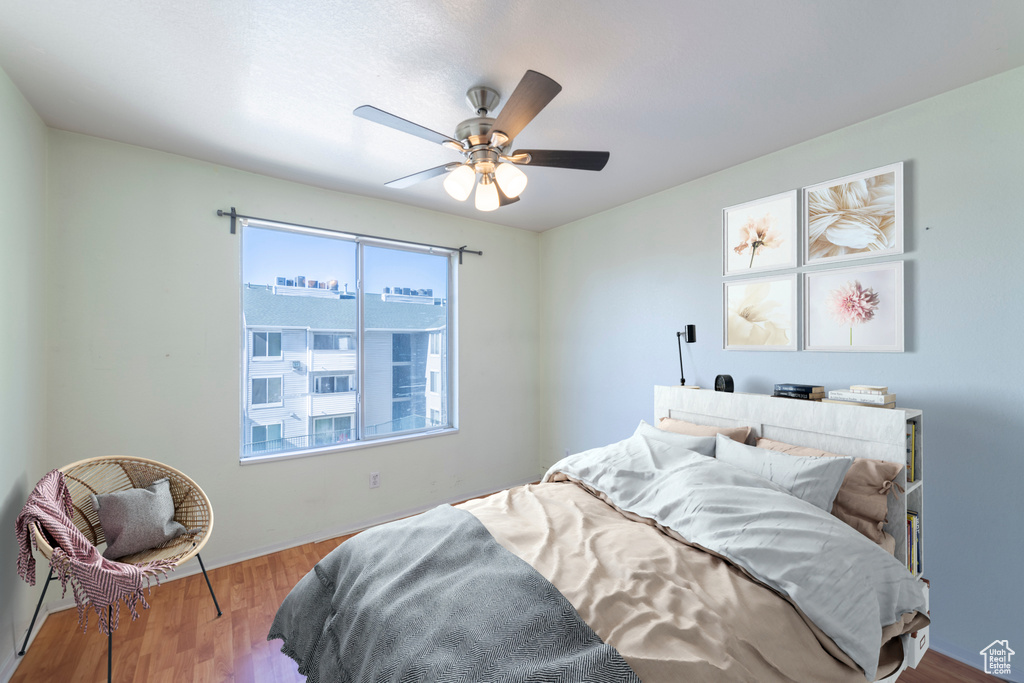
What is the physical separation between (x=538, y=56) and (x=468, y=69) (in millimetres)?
303

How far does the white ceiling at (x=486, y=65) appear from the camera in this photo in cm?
154

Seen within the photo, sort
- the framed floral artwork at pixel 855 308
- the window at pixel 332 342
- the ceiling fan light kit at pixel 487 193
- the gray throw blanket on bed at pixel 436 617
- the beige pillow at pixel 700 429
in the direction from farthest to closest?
the window at pixel 332 342 → the beige pillow at pixel 700 429 → the framed floral artwork at pixel 855 308 → the ceiling fan light kit at pixel 487 193 → the gray throw blanket on bed at pixel 436 617

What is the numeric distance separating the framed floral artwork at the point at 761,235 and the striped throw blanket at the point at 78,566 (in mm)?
3451

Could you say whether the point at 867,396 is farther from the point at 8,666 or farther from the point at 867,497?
the point at 8,666

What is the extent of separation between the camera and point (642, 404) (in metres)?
3.38

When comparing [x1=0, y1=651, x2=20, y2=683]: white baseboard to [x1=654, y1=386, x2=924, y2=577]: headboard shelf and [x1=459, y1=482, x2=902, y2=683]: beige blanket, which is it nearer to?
[x1=459, y1=482, x2=902, y2=683]: beige blanket

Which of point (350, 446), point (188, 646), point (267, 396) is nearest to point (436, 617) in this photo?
point (188, 646)

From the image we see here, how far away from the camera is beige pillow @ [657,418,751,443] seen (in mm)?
2316

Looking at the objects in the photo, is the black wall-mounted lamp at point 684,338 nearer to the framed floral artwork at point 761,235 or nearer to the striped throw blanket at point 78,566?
the framed floral artwork at point 761,235

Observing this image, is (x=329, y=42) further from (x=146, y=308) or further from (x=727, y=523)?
(x=727, y=523)

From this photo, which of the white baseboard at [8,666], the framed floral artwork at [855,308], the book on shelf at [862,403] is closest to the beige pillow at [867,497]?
the book on shelf at [862,403]

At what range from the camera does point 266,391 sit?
303 cm

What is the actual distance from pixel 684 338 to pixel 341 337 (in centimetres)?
258

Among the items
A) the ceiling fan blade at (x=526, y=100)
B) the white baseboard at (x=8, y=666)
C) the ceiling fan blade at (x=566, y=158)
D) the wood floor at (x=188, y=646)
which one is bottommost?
the wood floor at (x=188, y=646)
